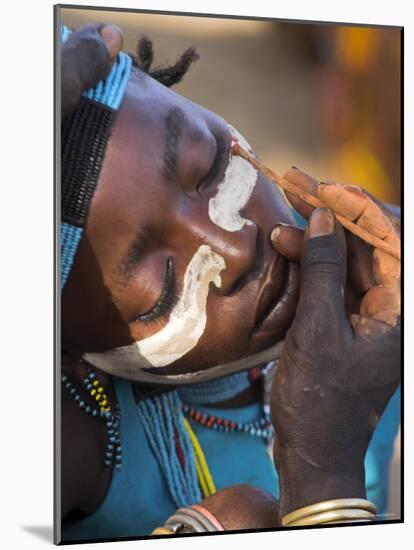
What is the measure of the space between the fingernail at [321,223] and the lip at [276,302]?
7 cm

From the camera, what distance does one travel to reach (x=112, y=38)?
2.20 metres

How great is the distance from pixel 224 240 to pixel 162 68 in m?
0.33

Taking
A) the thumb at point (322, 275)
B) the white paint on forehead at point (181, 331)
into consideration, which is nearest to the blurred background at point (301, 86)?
the thumb at point (322, 275)

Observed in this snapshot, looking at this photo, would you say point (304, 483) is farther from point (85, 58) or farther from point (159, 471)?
point (85, 58)

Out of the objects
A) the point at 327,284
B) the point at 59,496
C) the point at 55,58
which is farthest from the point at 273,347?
the point at 55,58

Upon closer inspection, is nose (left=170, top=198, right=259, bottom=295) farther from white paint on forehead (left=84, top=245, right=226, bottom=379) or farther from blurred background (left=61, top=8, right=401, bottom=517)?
blurred background (left=61, top=8, right=401, bottom=517)

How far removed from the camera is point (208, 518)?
2.31 meters

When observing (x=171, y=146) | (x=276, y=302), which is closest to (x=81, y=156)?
(x=171, y=146)

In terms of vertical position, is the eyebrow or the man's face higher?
the eyebrow

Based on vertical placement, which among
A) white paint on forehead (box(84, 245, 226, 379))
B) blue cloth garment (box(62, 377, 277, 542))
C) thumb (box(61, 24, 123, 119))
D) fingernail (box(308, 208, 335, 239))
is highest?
thumb (box(61, 24, 123, 119))

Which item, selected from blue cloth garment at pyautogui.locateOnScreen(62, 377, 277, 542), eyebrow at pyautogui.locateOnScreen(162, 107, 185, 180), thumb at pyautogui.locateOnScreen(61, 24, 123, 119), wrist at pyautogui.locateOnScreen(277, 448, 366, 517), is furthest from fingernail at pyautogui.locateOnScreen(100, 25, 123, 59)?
wrist at pyautogui.locateOnScreen(277, 448, 366, 517)

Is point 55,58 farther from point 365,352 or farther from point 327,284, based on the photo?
point 365,352

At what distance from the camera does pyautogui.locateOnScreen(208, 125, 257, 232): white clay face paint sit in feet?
7.38

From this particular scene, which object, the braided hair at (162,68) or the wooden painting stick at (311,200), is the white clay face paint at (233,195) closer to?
the wooden painting stick at (311,200)
